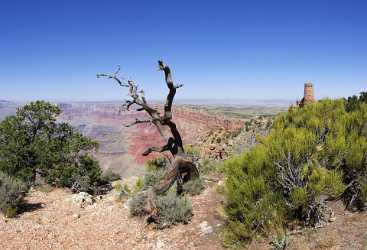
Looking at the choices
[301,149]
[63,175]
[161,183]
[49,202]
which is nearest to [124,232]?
[161,183]

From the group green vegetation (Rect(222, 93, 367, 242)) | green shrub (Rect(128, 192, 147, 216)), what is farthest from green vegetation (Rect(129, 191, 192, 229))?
green vegetation (Rect(222, 93, 367, 242))

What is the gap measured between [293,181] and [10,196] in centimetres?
824

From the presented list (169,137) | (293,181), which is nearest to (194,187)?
(169,137)

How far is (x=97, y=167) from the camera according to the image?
1529 cm

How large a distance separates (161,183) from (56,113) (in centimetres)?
856

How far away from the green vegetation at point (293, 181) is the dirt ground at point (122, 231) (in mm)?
359

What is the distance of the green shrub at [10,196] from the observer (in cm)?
947

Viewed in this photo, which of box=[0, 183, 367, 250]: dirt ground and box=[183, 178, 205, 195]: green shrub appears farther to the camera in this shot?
box=[183, 178, 205, 195]: green shrub

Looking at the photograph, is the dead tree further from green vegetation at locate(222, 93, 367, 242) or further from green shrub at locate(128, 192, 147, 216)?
green vegetation at locate(222, 93, 367, 242)

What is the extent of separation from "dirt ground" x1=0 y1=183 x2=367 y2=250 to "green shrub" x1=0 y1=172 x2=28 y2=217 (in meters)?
0.36

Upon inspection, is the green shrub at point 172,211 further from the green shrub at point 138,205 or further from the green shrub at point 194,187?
the green shrub at point 194,187

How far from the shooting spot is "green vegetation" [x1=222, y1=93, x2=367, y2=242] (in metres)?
6.10

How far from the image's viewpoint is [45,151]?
14.8 metres

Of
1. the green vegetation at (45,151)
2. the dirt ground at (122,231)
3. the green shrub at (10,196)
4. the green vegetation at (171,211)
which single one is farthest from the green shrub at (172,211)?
the green vegetation at (45,151)
